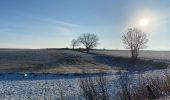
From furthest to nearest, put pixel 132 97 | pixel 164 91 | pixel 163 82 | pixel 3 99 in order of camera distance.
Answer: pixel 3 99, pixel 163 82, pixel 164 91, pixel 132 97

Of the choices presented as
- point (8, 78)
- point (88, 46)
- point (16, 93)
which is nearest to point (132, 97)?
point (16, 93)

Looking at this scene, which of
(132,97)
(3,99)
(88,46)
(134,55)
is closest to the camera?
(132,97)

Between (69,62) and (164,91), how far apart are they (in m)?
50.6

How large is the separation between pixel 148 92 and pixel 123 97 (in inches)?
41.8

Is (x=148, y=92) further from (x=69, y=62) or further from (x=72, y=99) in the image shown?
(x=69, y=62)

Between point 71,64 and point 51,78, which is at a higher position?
point 71,64

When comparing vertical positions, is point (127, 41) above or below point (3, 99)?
above

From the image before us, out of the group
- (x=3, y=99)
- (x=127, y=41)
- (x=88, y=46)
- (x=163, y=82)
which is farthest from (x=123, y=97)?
(x=88, y=46)

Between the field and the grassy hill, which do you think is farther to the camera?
the grassy hill

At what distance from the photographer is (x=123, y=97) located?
1107 cm

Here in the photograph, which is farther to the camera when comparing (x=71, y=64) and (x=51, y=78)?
(x=71, y=64)

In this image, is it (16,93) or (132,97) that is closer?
(132,97)

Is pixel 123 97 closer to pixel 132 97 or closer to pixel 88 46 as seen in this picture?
pixel 132 97

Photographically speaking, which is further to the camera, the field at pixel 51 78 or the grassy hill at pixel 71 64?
the grassy hill at pixel 71 64
